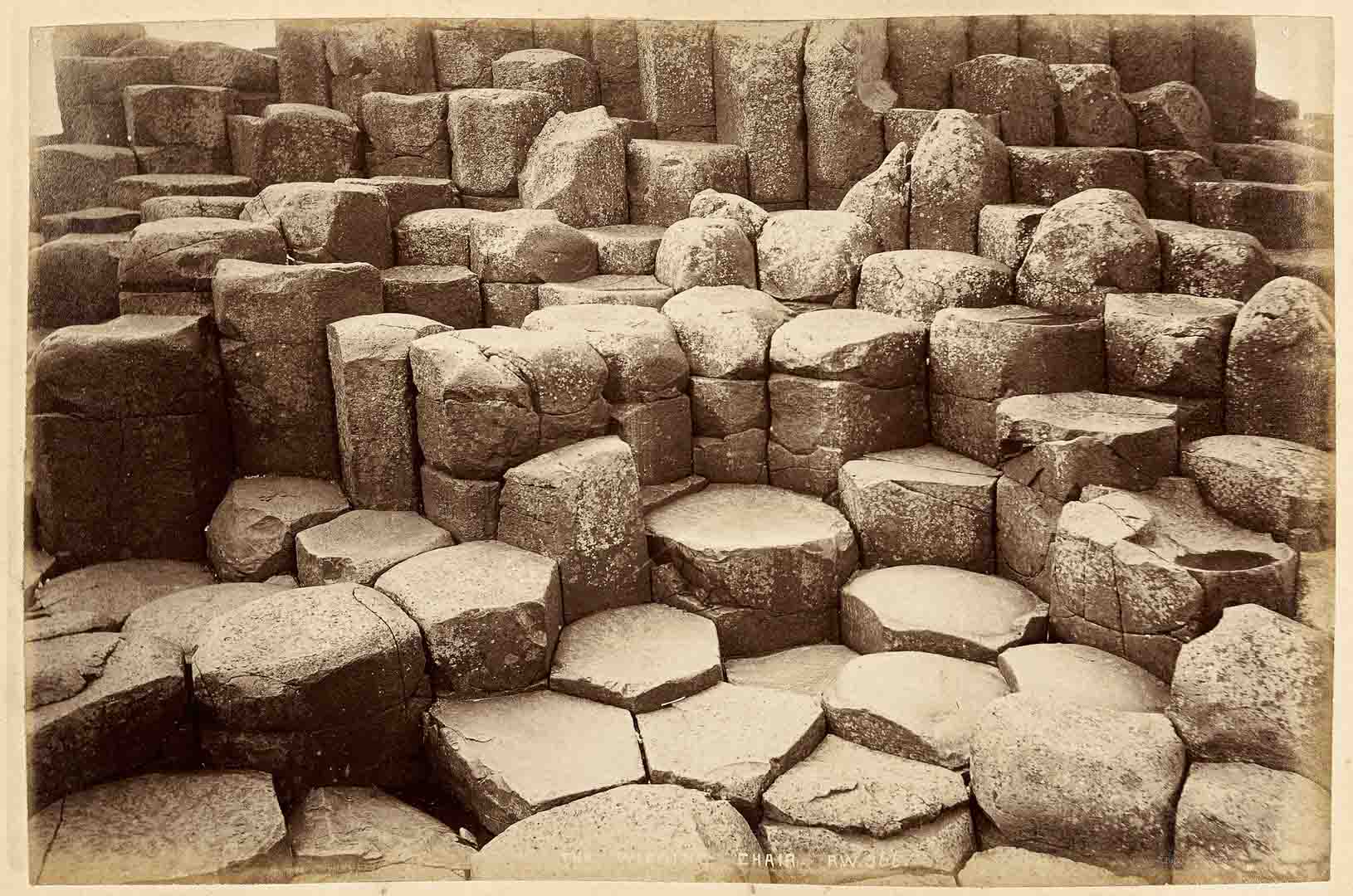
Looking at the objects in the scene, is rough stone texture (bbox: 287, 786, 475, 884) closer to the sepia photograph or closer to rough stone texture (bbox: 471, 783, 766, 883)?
the sepia photograph

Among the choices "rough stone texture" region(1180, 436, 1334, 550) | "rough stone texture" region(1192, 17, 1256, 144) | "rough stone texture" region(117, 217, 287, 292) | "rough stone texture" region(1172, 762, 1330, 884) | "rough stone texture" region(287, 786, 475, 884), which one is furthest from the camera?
"rough stone texture" region(117, 217, 287, 292)

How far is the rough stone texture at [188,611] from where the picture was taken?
3.88 m

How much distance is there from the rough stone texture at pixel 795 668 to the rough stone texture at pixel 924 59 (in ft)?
9.04

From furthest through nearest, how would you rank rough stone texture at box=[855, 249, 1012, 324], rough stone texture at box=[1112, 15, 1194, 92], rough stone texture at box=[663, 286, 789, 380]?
rough stone texture at box=[663, 286, 789, 380] → rough stone texture at box=[855, 249, 1012, 324] → rough stone texture at box=[1112, 15, 1194, 92]

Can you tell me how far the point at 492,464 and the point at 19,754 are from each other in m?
1.78

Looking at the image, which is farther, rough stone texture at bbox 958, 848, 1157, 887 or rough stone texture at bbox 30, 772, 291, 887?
rough stone texture at bbox 958, 848, 1157, 887

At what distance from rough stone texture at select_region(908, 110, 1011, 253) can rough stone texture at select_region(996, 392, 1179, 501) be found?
→ 40.7 inches

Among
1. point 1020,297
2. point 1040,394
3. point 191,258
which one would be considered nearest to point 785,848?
point 1040,394

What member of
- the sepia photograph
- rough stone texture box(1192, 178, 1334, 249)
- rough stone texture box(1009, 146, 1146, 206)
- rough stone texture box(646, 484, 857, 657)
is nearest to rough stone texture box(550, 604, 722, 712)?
the sepia photograph

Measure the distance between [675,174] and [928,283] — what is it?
4.90ft

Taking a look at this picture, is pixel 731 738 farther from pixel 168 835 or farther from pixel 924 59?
pixel 924 59

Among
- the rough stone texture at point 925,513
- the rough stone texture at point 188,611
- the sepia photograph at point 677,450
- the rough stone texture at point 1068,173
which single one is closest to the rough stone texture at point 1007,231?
the sepia photograph at point 677,450

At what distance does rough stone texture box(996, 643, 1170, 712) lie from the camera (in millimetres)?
3615

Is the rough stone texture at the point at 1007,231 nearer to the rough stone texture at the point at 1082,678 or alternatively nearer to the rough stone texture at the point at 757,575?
the rough stone texture at the point at 757,575
